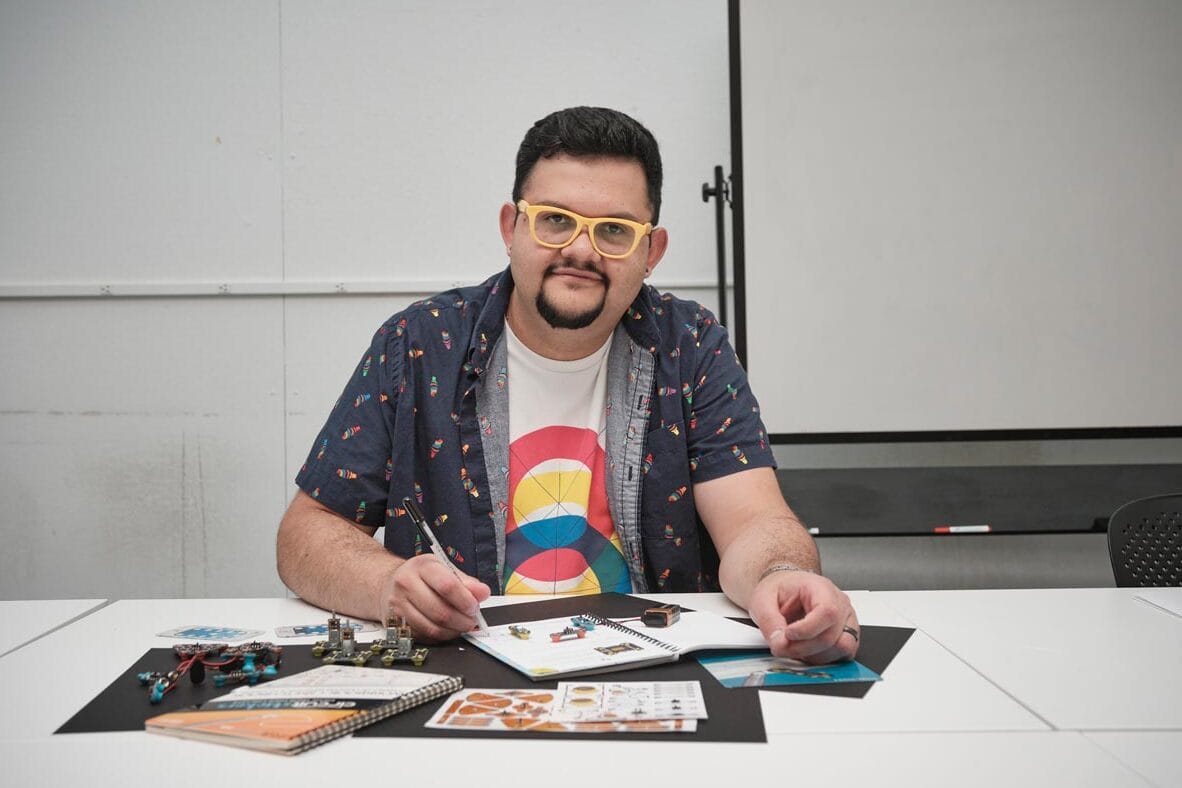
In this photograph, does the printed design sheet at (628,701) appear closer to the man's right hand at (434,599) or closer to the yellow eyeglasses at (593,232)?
the man's right hand at (434,599)

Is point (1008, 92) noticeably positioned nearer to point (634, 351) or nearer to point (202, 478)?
point (634, 351)

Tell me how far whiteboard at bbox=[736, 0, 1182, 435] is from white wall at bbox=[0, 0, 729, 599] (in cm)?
29

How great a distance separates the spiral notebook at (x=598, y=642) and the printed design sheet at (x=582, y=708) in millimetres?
43

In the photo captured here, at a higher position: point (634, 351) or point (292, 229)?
point (292, 229)

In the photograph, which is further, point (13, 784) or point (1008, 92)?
point (1008, 92)

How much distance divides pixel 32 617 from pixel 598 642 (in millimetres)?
825

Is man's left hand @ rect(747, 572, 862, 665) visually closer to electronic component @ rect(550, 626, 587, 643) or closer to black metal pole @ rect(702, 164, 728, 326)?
electronic component @ rect(550, 626, 587, 643)

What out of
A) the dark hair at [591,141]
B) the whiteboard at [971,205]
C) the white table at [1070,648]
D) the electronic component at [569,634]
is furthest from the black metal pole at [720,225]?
the electronic component at [569,634]

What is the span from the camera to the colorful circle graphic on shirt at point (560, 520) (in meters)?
1.55

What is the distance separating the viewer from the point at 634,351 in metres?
1.67

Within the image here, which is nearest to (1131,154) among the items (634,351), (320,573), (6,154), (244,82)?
(634,351)

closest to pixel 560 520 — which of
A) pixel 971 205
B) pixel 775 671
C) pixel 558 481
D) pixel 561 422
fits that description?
pixel 558 481

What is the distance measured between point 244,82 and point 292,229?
0.50 meters

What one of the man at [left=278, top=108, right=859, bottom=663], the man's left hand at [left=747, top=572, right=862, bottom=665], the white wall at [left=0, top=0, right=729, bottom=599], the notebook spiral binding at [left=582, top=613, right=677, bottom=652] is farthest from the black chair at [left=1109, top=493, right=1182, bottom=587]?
the white wall at [left=0, top=0, right=729, bottom=599]
